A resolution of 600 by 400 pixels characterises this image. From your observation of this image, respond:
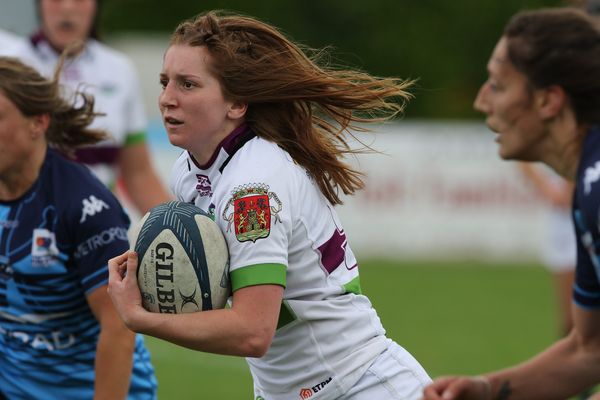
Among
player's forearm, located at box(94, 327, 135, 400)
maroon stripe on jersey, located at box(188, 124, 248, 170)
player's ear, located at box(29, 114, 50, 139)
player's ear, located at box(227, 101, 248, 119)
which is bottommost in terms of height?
player's forearm, located at box(94, 327, 135, 400)

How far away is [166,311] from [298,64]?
0.97m

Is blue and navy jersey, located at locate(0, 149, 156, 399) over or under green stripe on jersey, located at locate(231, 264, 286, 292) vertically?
under

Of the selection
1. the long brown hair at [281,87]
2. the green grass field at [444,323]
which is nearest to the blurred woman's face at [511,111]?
the long brown hair at [281,87]

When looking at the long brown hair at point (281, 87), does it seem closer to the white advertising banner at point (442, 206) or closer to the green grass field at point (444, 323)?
the green grass field at point (444, 323)

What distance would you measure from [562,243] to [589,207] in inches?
270

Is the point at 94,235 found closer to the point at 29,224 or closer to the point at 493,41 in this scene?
the point at 29,224

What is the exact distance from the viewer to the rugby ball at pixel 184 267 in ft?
12.5

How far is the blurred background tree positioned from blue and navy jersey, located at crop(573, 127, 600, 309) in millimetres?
27186

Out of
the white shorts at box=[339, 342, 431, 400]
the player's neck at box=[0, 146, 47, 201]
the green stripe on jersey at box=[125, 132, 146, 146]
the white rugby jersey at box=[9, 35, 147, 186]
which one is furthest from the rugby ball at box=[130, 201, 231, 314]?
the green stripe on jersey at box=[125, 132, 146, 146]

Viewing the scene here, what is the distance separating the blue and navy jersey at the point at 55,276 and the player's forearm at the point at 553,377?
1512mm

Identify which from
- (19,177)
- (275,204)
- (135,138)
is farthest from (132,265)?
(135,138)

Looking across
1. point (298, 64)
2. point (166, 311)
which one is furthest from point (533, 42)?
point (166, 311)

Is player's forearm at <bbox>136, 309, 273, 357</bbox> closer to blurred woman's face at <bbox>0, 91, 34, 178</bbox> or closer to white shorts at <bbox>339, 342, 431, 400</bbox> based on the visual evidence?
white shorts at <bbox>339, 342, 431, 400</bbox>

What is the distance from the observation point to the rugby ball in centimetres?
382
